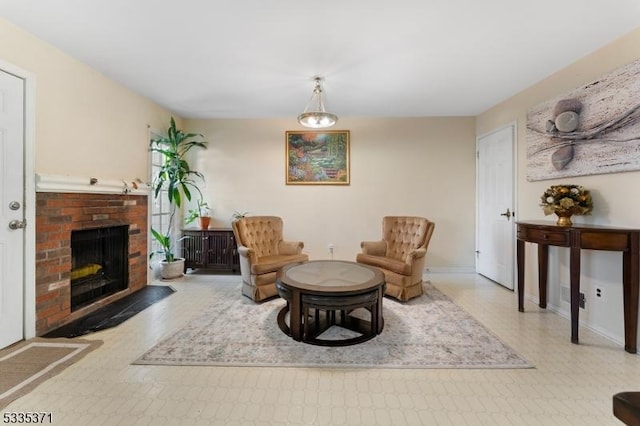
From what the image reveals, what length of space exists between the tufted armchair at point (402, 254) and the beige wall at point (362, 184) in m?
0.76

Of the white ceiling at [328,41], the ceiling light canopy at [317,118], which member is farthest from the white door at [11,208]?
the ceiling light canopy at [317,118]

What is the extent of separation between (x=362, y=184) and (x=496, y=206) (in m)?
1.99

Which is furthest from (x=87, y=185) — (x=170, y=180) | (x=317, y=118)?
(x=317, y=118)

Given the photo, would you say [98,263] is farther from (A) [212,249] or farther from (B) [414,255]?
(B) [414,255]

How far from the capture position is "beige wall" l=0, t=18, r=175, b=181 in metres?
2.32

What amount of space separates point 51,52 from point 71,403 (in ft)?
9.60

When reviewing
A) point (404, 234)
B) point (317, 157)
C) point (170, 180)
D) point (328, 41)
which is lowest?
point (404, 234)

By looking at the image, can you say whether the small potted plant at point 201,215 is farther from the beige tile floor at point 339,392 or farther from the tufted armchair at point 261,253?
the beige tile floor at point 339,392

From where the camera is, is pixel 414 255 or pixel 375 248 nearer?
pixel 414 255

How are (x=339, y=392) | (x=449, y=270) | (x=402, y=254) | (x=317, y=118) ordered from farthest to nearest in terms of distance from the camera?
(x=449, y=270) → (x=402, y=254) → (x=317, y=118) → (x=339, y=392)

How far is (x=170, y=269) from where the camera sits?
13.2 ft

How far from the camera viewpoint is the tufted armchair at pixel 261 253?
10.3ft

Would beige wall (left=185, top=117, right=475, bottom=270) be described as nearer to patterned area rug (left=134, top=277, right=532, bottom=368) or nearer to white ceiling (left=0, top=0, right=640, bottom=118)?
white ceiling (left=0, top=0, right=640, bottom=118)

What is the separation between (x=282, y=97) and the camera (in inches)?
142
